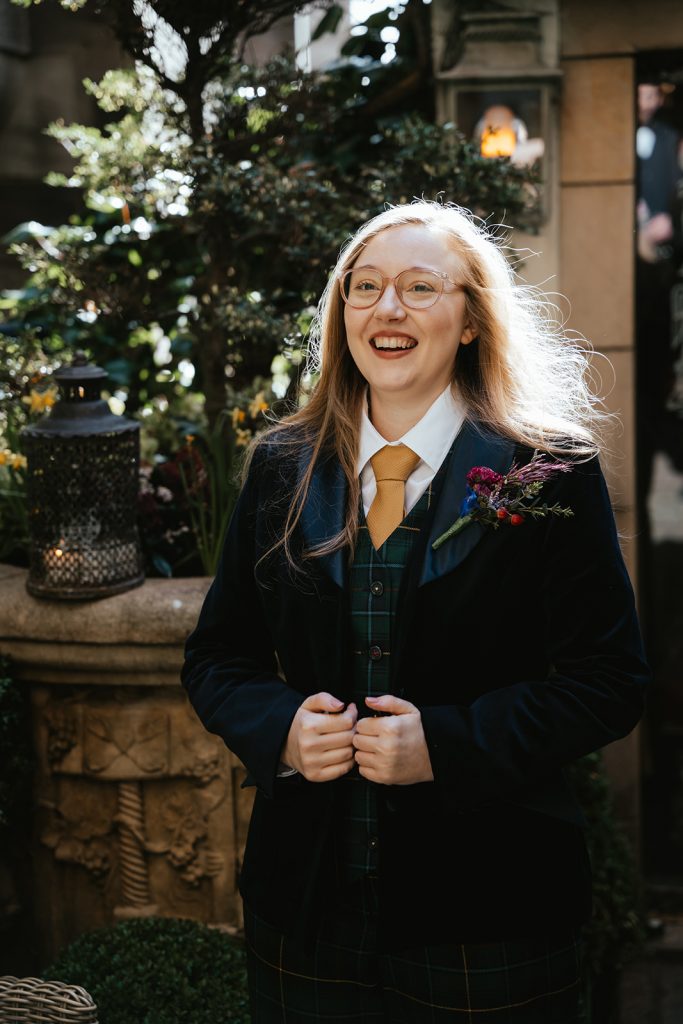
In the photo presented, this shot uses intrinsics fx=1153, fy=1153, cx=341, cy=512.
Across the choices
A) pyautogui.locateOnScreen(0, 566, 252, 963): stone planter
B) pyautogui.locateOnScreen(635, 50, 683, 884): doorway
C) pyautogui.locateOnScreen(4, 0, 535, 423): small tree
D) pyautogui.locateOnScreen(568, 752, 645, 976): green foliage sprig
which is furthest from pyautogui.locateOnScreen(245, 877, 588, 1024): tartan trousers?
pyautogui.locateOnScreen(635, 50, 683, 884): doorway

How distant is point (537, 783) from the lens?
6.06 ft

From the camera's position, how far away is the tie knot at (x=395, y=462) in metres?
1.95

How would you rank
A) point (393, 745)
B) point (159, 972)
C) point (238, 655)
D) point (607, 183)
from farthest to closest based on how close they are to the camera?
1. point (607, 183)
2. point (159, 972)
3. point (238, 655)
4. point (393, 745)

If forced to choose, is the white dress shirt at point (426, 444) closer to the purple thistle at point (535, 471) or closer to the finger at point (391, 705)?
the purple thistle at point (535, 471)

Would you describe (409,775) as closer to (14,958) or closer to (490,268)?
(490,268)

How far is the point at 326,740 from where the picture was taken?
176 cm

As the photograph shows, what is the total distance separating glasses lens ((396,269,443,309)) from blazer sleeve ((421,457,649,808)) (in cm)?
37

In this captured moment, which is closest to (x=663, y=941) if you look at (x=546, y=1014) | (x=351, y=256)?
(x=546, y=1014)

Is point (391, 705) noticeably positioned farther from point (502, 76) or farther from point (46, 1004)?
point (502, 76)

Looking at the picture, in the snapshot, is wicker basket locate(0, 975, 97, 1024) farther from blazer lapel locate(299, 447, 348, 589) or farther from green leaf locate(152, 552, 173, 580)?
green leaf locate(152, 552, 173, 580)

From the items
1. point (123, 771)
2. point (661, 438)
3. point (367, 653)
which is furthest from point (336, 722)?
point (661, 438)

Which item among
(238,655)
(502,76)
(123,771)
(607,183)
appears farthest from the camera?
(607,183)

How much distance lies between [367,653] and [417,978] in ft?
1.68

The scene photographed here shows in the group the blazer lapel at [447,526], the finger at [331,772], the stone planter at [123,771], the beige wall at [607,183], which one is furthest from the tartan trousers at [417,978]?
the beige wall at [607,183]
